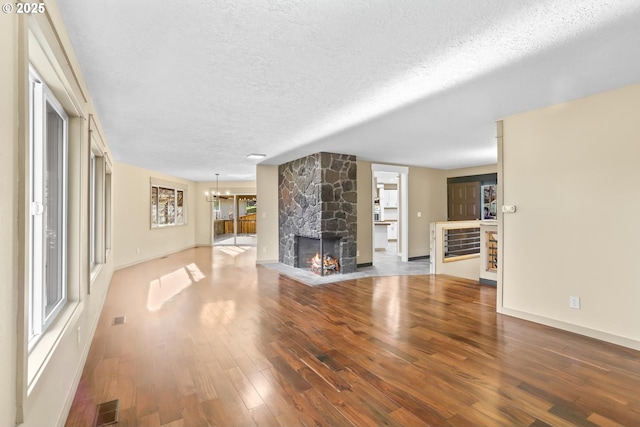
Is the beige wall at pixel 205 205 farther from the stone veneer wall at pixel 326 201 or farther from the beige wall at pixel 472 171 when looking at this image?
the beige wall at pixel 472 171

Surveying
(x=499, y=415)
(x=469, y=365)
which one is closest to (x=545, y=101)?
(x=469, y=365)

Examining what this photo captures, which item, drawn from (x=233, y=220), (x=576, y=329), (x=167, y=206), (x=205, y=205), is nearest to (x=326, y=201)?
(x=576, y=329)

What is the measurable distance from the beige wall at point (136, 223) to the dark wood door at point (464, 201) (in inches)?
324

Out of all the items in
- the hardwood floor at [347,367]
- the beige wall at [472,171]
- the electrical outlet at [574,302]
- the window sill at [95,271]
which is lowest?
the hardwood floor at [347,367]

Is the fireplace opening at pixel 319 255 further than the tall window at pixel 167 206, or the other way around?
the tall window at pixel 167 206

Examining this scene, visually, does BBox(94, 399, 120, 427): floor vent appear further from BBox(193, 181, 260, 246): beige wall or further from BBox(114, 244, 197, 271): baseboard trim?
BBox(193, 181, 260, 246): beige wall

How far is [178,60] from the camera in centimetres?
235

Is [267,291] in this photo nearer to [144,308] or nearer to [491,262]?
[144,308]

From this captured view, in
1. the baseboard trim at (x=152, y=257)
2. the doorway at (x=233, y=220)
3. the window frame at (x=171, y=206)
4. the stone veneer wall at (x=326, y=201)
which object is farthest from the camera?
the doorway at (x=233, y=220)

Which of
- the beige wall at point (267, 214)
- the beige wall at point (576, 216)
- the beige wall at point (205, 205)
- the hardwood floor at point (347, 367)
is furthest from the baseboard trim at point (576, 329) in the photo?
the beige wall at point (205, 205)

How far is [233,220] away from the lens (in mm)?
11969

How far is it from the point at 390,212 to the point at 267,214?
597cm

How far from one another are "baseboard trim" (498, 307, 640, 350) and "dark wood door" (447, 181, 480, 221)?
4.66 meters

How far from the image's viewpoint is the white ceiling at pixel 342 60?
1.79 m
